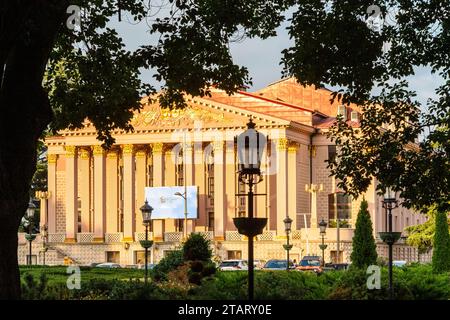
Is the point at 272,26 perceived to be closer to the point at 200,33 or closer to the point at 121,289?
the point at 200,33

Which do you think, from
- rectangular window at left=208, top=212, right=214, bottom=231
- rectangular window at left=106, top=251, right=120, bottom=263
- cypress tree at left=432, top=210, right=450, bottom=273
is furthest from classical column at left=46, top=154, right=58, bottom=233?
cypress tree at left=432, top=210, right=450, bottom=273

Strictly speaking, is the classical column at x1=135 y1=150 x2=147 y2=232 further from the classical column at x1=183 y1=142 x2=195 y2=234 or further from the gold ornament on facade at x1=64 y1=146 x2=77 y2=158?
the gold ornament on facade at x1=64 y1=146 x2=77 y2=158

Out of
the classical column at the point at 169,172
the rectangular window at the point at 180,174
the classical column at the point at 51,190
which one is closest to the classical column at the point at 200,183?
the rectangular window at the point at 180,174

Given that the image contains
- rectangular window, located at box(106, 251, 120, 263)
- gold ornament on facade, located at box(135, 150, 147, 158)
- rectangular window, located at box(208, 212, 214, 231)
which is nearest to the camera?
rectangular window, located at box(106, 251, 120, 263)

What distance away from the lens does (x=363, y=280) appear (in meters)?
24.7

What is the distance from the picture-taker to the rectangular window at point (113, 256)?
295 ft

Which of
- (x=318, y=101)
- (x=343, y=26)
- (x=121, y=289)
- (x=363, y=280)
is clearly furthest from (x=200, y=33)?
(x=318, y=101)

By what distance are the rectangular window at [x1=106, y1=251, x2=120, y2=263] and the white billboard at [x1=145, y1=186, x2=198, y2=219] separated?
203 inches

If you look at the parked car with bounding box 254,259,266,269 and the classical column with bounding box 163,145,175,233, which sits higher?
the classical column with bounding box 163,145,175,233

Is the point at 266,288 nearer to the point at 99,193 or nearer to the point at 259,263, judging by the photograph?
the point at 259,263

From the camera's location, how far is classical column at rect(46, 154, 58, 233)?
3696 inches

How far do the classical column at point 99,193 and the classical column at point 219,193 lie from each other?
8.79 metres

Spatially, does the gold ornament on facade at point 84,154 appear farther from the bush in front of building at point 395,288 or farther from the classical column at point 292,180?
the bush in front of building at point 395,288

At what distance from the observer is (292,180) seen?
86.0m
